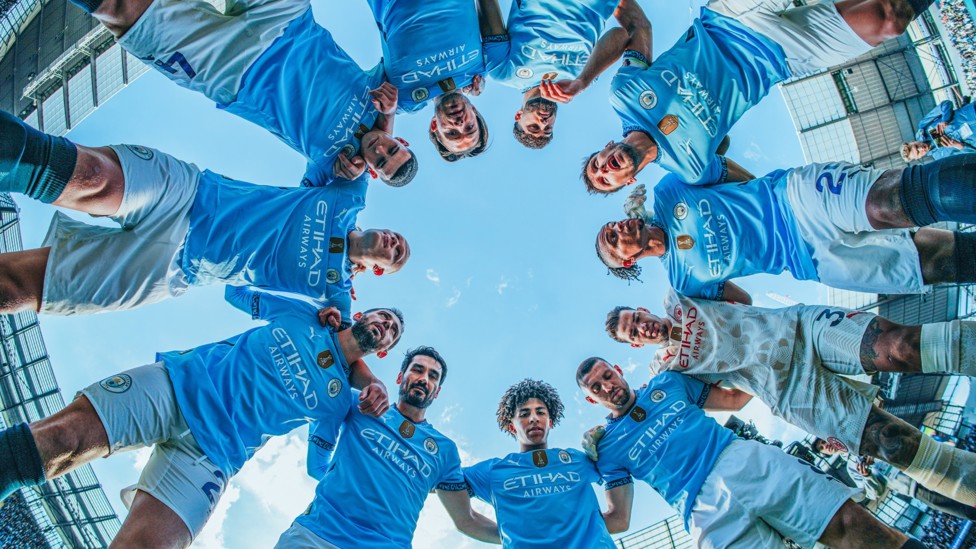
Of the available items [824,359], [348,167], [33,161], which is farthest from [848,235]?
[33,161]

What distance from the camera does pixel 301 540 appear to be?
5.91 meters

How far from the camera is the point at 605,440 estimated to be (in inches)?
→ 286

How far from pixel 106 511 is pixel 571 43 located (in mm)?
19144

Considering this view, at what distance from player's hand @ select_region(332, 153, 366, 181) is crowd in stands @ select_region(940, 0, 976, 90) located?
53.9 ft

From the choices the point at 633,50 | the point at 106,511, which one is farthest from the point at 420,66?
the point at 106,511

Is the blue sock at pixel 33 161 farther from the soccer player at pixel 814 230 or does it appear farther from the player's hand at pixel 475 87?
the soccer player at pixel 814 230

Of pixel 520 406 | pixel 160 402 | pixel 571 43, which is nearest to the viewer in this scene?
pixel 160 402

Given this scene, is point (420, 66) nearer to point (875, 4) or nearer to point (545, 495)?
point (875, 4)

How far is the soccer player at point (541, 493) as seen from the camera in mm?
6613

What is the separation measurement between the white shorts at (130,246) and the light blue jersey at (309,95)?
4.31 ft

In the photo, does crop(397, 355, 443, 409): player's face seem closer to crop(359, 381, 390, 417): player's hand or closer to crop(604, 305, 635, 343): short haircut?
crop(359, 381, 390, 417): player's hand

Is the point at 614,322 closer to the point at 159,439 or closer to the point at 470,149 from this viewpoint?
the point at 470,149

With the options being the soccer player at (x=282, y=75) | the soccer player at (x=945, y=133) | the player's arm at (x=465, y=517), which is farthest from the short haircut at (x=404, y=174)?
the soccer player at (x=945, y=133)

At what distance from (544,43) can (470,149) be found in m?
1.85
